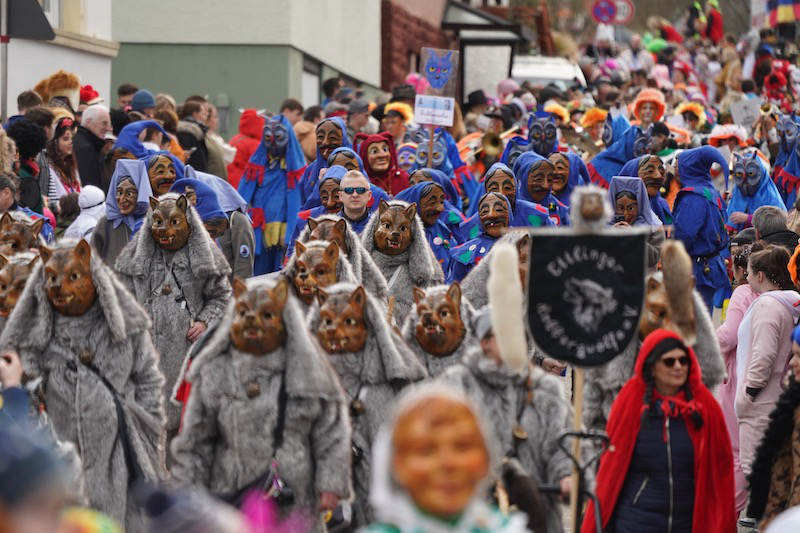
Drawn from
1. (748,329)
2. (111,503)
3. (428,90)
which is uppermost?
(428,90)

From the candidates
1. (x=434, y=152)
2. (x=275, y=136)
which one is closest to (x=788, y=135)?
(x=434, y=152)

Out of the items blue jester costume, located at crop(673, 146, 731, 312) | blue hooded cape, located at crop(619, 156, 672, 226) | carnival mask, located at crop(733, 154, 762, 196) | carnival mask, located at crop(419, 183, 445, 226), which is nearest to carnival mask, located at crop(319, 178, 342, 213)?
carnival mask, located at crop(419, 183, 445, 226)

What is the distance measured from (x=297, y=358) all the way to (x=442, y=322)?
1218mm

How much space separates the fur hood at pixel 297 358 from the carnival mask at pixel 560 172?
8.05m

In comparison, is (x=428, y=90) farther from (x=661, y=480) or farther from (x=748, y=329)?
(x=661, y=480)

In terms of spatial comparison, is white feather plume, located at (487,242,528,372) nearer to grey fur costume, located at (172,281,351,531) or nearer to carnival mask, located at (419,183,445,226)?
grey fur costume, located at (172,281,351,531)

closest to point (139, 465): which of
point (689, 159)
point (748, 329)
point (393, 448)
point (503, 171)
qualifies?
point (748, 329)

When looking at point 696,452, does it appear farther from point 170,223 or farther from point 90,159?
point 90,159

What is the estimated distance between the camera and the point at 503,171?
13.8 m

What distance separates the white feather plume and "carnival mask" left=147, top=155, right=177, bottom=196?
20.4ft

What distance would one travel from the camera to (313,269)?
10.0m

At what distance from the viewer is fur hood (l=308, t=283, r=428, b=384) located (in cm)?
850

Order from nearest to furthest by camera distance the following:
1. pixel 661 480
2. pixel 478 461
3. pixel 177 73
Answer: pixel 478 461
pixel 661 480
pixel 177 73

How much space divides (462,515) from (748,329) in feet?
19.7
